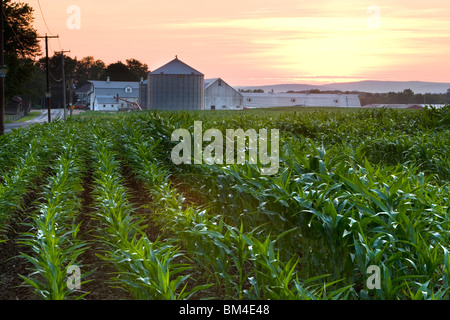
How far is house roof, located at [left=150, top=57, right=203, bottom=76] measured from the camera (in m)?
59.3

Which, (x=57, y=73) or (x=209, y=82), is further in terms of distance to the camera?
(x=57, y=73)

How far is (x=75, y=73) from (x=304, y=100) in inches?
2453

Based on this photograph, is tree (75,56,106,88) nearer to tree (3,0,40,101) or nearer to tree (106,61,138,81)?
tree (106,61,138,81)

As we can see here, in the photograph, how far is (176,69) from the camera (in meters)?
59.8

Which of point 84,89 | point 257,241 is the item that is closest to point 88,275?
point 257,241

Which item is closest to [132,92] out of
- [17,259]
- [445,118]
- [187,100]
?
[187,100]

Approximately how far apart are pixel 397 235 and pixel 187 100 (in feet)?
179

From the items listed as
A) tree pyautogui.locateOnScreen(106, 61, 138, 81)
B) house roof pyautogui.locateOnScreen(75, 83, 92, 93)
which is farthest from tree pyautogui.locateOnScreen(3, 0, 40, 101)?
house roof pyautogui.locateOnScreen(75, 83, 92, 93)

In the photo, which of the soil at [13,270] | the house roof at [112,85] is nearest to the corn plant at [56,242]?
the soil at [13,270]

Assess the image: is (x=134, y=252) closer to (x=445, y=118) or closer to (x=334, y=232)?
(x=334, y=232)

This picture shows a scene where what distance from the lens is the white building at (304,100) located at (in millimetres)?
91062

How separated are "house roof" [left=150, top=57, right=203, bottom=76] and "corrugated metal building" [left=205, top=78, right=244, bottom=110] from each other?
916cm

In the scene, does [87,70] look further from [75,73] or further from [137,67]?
[137,67]

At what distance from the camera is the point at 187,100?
59.4 metres
